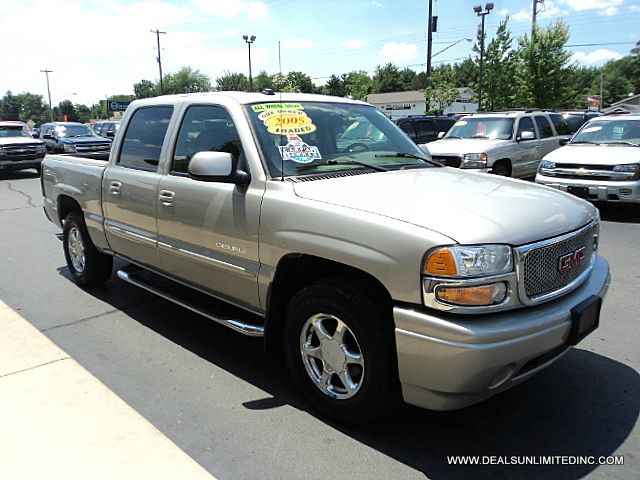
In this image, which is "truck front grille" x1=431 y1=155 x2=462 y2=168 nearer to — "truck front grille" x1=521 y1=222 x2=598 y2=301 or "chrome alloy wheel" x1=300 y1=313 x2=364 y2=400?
"truck front grille" x1=521 y1=222 x2=598 y2=301

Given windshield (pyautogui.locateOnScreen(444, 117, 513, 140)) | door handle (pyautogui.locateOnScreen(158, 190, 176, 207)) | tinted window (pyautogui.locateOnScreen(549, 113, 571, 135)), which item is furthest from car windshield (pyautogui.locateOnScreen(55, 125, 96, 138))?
door handle (pyautogui.locateOnScreen(158, 190, 176, 207))

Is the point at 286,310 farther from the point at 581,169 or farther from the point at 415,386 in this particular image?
the point at 581,169

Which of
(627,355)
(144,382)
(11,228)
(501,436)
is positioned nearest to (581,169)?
(627,355)

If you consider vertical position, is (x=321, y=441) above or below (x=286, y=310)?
below

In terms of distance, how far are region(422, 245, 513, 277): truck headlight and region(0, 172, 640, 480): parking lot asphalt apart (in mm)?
1038

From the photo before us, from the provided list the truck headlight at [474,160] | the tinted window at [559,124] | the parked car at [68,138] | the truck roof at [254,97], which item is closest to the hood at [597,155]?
the truck headlight at [474,160]

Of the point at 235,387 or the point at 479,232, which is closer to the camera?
the point at 479,232

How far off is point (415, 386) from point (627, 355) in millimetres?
2248

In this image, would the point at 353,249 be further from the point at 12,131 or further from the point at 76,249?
the point at 12,131

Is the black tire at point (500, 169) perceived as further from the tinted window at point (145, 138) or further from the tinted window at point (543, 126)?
the tinted window at point (145, 138)

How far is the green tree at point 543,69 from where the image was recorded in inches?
1123

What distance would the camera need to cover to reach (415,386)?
2.63 meters

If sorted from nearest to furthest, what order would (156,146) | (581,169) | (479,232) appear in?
(479,232) → (156,146) → (581,169)

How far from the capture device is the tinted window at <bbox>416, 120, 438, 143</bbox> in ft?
51.1
